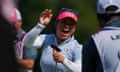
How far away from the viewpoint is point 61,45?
5.84 m

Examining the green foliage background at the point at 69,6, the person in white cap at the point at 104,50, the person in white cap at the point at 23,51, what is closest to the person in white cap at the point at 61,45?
the person in white cap at the point at 23,51

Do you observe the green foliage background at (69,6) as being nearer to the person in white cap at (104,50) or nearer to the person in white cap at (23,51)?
the person in white cap at (23,51)

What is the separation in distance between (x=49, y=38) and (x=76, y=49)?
0.34 m

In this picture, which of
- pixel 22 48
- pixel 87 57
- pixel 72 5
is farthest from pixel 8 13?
pixel 72 5

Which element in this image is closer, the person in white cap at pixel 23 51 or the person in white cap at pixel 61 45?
the person in white cap at pixel 61 45

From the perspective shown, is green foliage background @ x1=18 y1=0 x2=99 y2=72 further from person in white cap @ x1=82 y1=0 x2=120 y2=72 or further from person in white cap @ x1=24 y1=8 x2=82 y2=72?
person in white cap @ x1=82 y1=0 x2=120 y2=72

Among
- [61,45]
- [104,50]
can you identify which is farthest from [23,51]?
[104,50]

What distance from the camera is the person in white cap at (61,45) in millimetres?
5598

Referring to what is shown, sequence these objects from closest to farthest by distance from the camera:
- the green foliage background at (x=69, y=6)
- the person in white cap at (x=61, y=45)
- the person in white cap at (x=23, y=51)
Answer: the person in white cap at (x=61, y=45) → the person in white cap at (x=23, y=51) → the green foliage background at (x=69, y=6)

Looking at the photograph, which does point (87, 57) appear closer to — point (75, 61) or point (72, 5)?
point (75, 61)

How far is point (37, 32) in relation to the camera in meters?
6.09

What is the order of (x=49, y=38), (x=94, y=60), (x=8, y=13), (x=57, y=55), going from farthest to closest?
(x=49, y=38) < (x=57, y=55) < (x=94, y=60) < (x=8, y=13)

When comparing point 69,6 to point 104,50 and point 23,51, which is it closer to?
point 23,51

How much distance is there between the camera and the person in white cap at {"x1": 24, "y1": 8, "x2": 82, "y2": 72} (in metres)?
5.60
